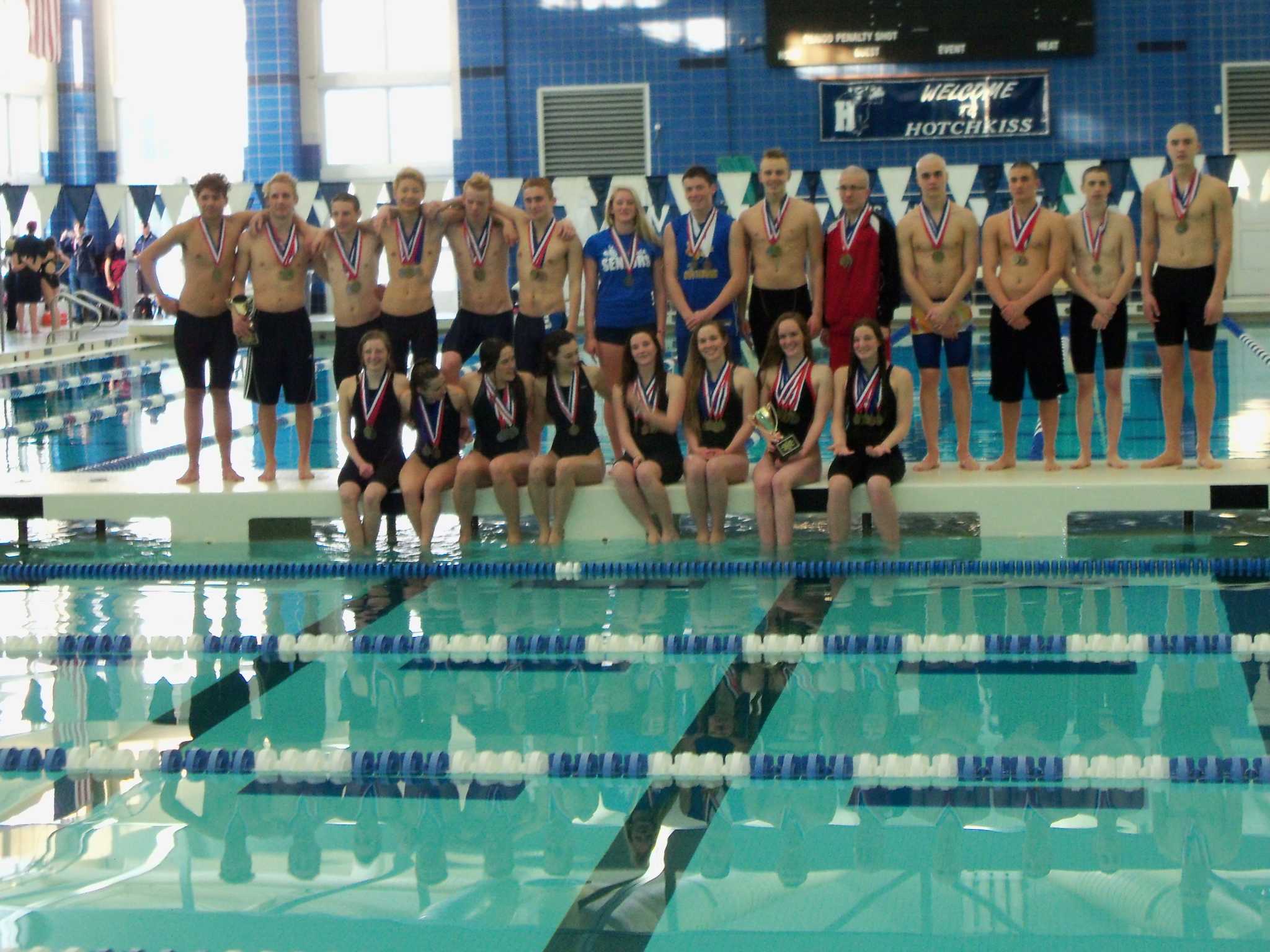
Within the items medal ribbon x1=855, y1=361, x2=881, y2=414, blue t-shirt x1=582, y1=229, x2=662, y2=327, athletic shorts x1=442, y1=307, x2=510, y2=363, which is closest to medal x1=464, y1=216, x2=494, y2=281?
athletic shorts x1=442, y1=307, x2=510, y2=363

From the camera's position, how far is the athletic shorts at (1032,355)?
23.0 feet

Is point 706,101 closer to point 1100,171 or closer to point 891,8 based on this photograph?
point 891,8

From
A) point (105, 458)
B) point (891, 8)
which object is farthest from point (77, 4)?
point (105, 458)

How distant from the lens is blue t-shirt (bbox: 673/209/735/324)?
23.5 ft

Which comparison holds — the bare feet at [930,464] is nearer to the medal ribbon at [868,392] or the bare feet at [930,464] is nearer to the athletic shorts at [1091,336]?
the medal ribbon at [868,392]

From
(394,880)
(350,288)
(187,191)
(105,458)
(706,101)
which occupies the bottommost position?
(394,880)

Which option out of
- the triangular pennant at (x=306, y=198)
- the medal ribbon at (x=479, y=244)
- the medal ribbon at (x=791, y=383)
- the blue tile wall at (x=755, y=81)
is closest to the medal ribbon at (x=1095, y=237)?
the medal ribbon at (x=791, y=383)

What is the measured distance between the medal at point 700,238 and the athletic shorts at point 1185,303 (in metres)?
1.85

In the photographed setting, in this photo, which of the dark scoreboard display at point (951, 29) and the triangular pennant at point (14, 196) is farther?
the dark scoreboard display at point (951, 29)

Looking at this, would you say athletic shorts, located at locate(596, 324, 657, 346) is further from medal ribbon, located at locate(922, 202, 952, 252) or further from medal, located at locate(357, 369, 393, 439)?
medal ribbon, located at locate(922, 202, 952, 252)

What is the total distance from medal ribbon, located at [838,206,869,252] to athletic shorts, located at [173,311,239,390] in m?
2.68

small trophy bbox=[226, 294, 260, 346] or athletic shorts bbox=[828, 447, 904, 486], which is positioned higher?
small trophy bbox=[226, 294, 260, 346]

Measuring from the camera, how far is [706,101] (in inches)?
725

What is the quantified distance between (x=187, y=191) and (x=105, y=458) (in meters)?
5.44
